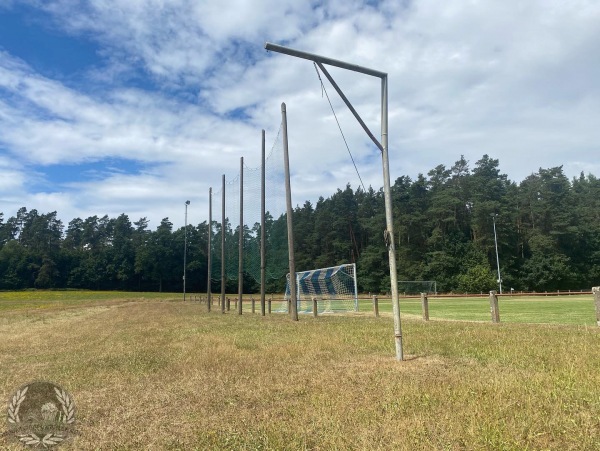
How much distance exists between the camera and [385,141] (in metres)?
8.87

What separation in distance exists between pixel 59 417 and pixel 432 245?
79.7 metres

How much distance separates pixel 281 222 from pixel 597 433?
22363mm

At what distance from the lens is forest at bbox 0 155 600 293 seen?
73.3m

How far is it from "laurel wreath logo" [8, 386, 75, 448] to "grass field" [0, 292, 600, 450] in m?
0.13

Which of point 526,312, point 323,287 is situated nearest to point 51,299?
point 323,287

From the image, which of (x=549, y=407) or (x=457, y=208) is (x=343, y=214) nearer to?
(x=457, y=208)

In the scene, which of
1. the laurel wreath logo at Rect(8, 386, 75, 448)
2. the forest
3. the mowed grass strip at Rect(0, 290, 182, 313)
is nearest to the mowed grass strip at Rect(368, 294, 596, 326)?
the laurel wreath logo at Rect(8, 386, 75, 448)

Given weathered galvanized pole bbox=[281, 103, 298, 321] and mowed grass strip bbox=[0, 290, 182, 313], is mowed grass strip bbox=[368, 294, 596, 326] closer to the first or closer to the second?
weathered galvanized pole bbox=[281, 103, 298, 321]

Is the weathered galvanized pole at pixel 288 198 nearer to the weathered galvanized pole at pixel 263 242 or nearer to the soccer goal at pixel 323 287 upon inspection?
the weathered galvanized pole at pixel 263 242

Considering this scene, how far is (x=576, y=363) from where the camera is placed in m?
6.64

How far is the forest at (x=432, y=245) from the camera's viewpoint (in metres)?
73.3

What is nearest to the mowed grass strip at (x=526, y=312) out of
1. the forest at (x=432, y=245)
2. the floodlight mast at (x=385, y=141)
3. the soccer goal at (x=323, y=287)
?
the soccer goal at (x=323, y=287)

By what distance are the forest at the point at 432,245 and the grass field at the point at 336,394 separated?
165ft

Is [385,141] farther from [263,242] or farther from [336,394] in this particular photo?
[263,242]
